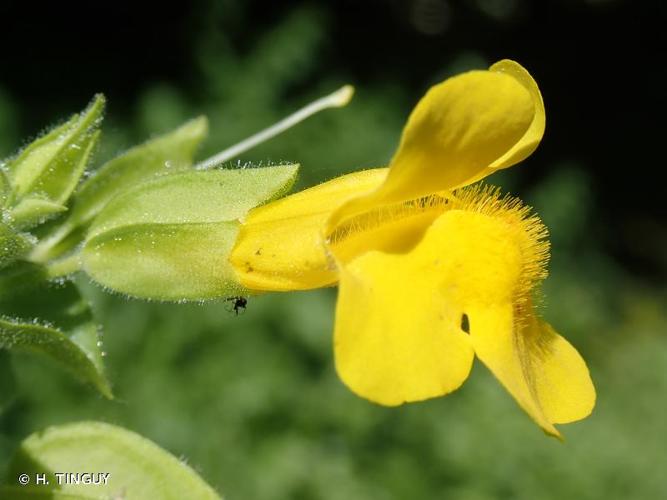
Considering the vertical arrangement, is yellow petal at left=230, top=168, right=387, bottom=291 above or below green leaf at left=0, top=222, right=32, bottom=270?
below

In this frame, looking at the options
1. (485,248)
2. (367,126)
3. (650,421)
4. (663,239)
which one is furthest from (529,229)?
(663,239)

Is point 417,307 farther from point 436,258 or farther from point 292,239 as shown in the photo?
point 292,239

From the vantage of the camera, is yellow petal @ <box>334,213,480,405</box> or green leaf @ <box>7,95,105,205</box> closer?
yellow petal @ <box>334,213,480,405</box>

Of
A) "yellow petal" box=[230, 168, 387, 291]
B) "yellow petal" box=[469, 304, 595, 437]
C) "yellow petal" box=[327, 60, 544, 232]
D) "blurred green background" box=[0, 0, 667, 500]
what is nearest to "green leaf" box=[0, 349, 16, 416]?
"blurred green background" box=[0, 0, 667, 500]

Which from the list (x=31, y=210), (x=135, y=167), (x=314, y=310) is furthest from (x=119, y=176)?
(x=314, y=310)

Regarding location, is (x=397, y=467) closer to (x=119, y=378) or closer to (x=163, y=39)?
(x=119, y=378)

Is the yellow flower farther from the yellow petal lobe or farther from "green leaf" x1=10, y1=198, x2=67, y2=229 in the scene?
"green leaf" x1=10, y1=198, x2=67, y2=229
